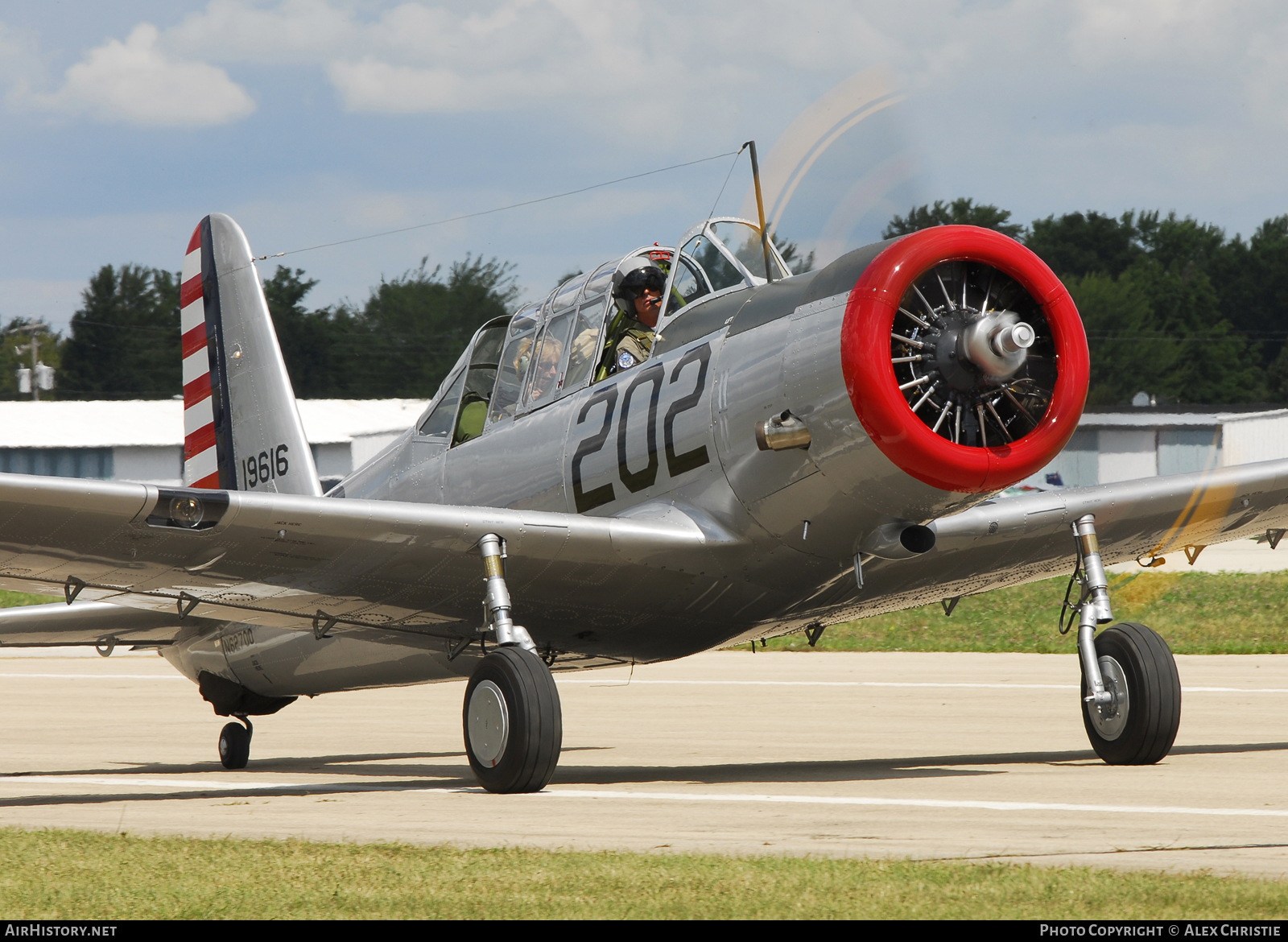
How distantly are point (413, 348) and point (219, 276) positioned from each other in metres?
67.5

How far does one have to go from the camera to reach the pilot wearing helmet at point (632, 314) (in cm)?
945

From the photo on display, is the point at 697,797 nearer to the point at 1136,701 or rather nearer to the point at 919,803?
the point at 919,803

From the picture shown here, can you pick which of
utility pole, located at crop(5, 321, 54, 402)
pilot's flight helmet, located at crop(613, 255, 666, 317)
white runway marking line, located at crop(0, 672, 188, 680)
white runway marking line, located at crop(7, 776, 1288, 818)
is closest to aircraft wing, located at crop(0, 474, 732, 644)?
white runway marking line, located at crop(7, 776, 1288, 818)

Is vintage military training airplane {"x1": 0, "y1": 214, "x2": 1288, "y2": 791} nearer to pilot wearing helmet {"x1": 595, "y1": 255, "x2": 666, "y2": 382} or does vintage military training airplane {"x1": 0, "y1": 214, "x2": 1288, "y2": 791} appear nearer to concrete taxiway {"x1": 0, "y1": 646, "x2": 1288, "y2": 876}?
pilot wearing helmet {"x1": 595, "y1": 255, "x2": 666, "y2": 382}

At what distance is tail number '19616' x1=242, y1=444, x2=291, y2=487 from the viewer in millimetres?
12453

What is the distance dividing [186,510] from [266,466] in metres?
4.62

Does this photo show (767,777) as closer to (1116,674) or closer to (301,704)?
(1116,674)

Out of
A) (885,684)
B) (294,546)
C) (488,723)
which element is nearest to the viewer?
(488,723)

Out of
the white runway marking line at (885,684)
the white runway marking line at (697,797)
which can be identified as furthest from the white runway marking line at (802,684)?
the white runway marking line at (697,797)

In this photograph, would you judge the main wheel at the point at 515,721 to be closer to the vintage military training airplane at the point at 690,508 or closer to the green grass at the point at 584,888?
the vintage military training airplane at the point at 690,508

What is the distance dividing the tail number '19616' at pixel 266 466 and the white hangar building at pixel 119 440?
45.3 m

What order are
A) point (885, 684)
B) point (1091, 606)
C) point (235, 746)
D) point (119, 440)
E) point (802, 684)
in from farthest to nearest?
point (119, 440) → point (802, 684) → point (885, 684) → point (235, 746) → point (1091, 606)

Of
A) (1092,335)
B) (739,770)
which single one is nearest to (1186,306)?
(1092,335)

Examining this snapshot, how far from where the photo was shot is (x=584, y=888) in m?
5.12
